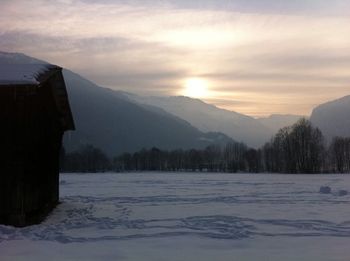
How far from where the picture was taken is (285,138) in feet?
470

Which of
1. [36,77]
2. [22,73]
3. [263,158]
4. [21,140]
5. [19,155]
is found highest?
[22,73]

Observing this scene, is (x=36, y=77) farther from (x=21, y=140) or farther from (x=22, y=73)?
(x=21, y=140)

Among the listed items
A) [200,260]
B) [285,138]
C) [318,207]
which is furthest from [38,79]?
[285,138]

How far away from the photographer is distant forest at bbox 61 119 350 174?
13688 centimetres

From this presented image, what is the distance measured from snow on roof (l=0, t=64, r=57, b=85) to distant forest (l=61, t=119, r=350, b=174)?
93014mm

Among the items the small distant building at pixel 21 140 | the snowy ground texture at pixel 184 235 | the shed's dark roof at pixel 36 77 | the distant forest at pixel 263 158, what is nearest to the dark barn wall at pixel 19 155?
the small distant building at pixel 21 140

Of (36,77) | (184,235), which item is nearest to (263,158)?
(36,77)

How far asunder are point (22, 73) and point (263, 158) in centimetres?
14375

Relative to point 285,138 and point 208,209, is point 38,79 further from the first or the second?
point 285,138

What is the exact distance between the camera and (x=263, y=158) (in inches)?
6137

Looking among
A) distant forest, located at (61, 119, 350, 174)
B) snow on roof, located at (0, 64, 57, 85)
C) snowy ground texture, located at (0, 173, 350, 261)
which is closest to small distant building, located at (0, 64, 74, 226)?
snow on roof, located at (0, 64, 57, 85)

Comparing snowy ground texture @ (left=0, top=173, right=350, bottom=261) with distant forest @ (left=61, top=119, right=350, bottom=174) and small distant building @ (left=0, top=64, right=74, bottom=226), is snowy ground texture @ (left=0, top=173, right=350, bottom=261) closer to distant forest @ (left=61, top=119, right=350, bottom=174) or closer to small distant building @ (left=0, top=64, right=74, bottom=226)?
small distant building @ (left=0, top=64, right=74, bottom=226)

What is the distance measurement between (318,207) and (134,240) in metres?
12.5

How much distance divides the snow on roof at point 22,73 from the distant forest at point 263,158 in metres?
93.0
